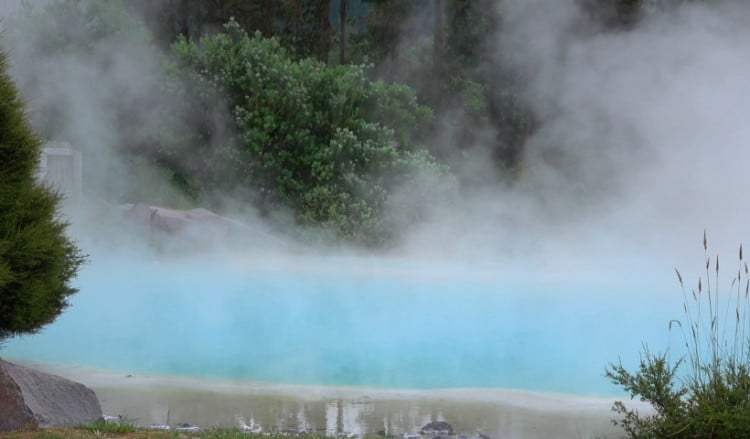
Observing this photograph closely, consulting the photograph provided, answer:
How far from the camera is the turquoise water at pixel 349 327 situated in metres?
8.48

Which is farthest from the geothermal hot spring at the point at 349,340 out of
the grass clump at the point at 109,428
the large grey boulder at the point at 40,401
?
the grass clump at the point at 109,428

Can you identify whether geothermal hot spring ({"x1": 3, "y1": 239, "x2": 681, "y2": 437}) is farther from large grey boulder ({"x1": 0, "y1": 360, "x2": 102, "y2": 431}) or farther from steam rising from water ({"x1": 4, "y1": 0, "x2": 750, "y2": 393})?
large grey boulder ({"x1": 0, "y1": 360, "x2": 102, "y2": 431})

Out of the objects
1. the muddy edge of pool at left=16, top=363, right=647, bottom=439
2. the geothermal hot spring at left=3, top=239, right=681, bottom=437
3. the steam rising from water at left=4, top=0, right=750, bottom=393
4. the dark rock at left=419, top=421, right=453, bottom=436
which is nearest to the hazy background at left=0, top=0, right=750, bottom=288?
the steam rising from water at left=4, top=0, right=750, bottom=393

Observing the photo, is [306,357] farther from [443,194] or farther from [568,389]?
[443,194]

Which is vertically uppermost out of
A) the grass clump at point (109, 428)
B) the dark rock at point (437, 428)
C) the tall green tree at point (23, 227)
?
the tall green tree at point (23, 227)

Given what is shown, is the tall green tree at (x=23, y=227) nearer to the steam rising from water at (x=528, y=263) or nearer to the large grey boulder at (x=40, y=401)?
the large grey boulder at (x=40, y=401)

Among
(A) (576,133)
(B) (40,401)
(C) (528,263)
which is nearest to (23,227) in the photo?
(B) (40,401)

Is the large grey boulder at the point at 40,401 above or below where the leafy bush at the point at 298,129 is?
below

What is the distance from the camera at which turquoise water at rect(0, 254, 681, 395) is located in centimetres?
848

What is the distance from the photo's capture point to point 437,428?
20.2ft

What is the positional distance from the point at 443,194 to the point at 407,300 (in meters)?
4.76

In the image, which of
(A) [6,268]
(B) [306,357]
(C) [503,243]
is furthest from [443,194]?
(A) [6,268]

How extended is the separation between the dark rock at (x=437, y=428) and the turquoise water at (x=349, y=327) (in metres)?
1.78

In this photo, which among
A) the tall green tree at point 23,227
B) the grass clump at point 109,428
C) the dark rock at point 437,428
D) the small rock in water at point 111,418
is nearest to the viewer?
the grass clump at point 109,428
